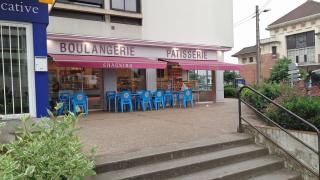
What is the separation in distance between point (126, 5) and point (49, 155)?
13.3m

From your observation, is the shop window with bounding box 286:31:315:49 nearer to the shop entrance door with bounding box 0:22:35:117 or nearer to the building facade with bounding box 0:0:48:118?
the building facade with bounding box 0:0:48:118

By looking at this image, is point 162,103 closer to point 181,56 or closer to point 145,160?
point 181,56

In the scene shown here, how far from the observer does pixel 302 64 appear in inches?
1597

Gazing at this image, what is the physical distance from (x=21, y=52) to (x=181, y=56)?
10878mm

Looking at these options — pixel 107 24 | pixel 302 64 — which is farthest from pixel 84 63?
pixel 302 64

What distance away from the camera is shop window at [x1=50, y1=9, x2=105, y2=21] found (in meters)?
14.4

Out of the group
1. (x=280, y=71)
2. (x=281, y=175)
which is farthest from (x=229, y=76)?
(x=281, y=175)

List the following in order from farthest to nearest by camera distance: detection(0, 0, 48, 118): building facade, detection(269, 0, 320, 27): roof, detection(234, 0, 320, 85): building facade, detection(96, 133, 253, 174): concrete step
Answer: detection(269, 0, 320, 27): roof, detection(234, 0, 320, 85): building facade, detection(0, 0, 48, 118): building facade, detection(96, 133, 253, 174): concrete step

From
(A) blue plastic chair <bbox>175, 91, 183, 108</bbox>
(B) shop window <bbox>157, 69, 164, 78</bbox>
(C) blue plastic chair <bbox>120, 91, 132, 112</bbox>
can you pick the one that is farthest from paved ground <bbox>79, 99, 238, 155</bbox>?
(B) shop window <bbox>157, 69, 164, 78</bbox>

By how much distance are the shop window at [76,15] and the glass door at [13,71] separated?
6.14 meters

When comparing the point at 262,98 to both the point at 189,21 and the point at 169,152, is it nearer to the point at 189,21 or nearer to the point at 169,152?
the point at 169,152

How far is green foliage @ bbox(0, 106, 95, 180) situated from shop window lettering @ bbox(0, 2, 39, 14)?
471 cm

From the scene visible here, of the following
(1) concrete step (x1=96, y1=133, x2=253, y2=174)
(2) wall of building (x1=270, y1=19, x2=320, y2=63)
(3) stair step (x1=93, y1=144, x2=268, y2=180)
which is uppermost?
(2) wall of building (x1=270, y1=19, x2=320, y2=63)

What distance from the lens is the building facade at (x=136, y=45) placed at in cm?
1457
